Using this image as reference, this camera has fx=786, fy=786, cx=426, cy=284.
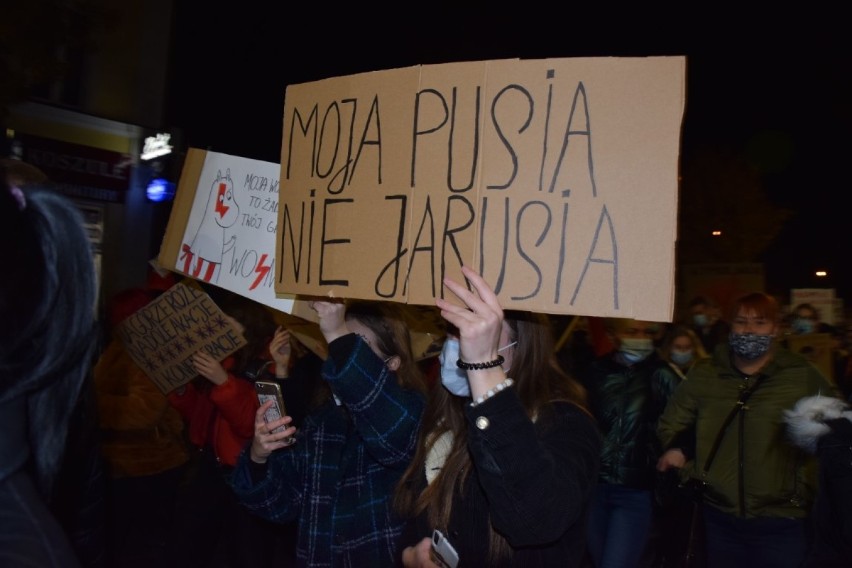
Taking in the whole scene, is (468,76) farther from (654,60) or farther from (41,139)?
(41,139)

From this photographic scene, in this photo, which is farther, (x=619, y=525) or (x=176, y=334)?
(x=619, y=525)

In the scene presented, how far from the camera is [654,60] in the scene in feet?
6.22

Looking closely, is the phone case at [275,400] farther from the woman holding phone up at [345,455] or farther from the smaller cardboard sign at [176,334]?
the smaller cardboard sign at [176,334]

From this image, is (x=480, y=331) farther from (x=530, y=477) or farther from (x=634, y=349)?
(x=634, y=349)

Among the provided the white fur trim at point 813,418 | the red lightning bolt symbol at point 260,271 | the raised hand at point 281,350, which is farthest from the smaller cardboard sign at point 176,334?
the white fur trim at point 813,418

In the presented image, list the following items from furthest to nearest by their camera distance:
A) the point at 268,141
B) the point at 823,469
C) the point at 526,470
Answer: the point at 268,141 < the point at 823,469 < the point at 526,470

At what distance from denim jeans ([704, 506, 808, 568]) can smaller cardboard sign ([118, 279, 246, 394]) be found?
2948mm

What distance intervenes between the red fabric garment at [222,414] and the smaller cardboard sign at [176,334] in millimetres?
239

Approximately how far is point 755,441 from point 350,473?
266cm

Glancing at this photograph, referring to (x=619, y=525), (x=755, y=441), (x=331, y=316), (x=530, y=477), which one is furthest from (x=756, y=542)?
(x=530, y=477)

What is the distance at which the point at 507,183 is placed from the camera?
2064 mm

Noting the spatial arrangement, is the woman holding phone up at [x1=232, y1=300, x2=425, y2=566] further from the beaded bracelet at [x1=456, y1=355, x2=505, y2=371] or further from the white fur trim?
the white fur trim

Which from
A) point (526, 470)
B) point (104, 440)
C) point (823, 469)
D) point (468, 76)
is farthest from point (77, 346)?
point (104, 440)

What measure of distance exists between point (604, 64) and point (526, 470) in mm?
1016
